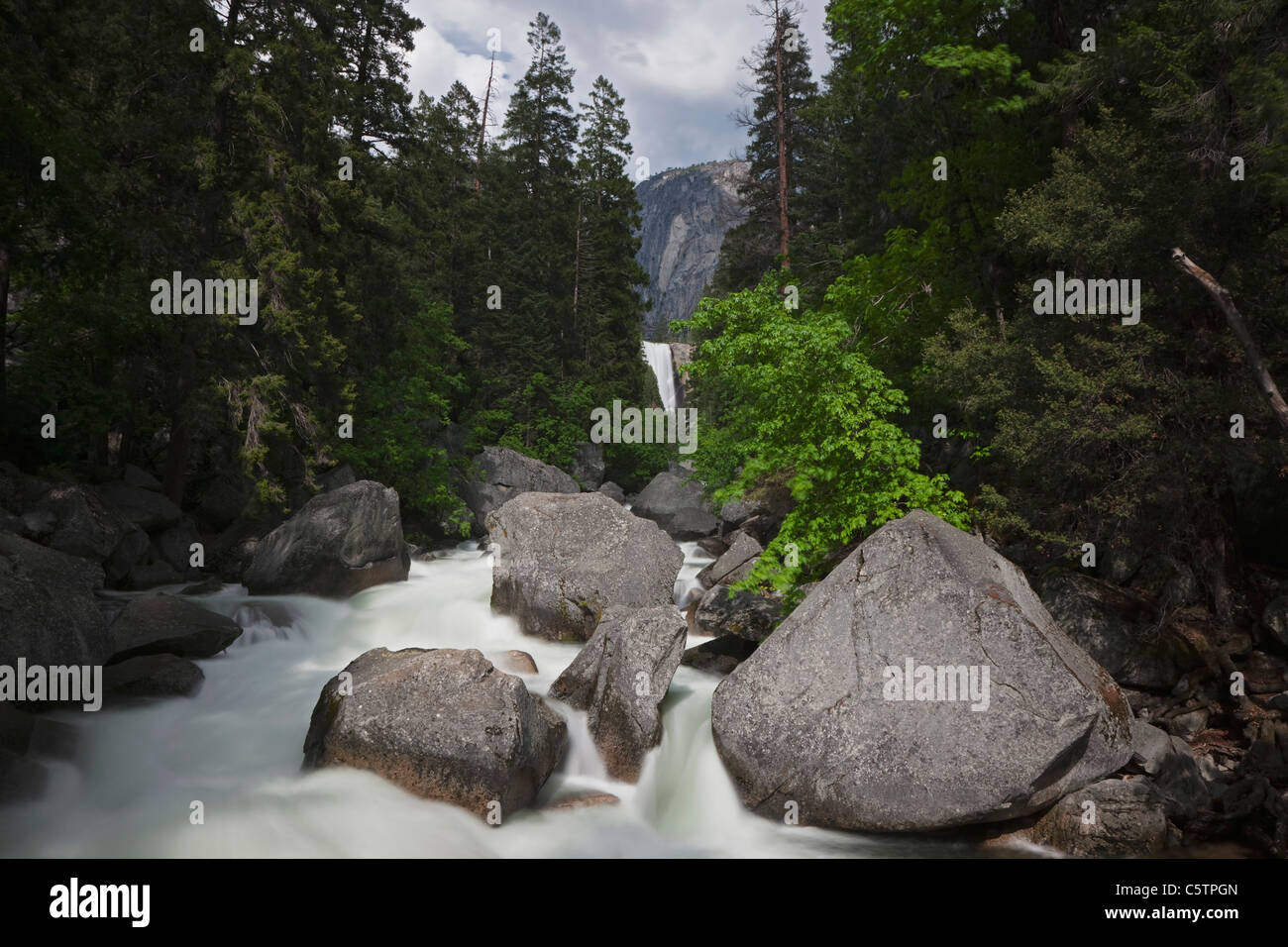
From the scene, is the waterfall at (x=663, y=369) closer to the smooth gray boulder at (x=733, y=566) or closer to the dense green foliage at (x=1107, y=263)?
the smooth gray boulder at (x=733, y=566)

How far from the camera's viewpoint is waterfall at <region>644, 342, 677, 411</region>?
197 ft

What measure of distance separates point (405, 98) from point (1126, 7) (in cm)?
2014

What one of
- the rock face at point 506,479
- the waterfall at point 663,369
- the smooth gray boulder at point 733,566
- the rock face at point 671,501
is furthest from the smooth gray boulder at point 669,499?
the waterfall at point 663,369

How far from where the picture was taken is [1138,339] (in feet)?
32.7

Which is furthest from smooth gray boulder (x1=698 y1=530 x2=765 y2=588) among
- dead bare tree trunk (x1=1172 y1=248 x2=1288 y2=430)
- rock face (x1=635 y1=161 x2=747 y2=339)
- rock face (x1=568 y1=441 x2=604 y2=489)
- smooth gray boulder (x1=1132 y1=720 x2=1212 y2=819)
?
rock face (x1=635 y1=161 x2=747 y2=339)

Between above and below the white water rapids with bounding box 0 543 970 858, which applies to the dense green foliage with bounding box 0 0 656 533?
above

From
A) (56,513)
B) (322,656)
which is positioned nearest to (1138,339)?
(322,656)

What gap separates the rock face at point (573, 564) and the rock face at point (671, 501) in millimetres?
12209

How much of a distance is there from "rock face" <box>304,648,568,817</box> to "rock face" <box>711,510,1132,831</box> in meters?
2.54

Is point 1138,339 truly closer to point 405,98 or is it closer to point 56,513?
point 56,513


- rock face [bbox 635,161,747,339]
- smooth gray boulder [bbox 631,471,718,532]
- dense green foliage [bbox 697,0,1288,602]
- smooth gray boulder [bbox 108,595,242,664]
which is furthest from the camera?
rock face [bbox 635,161,747,339]

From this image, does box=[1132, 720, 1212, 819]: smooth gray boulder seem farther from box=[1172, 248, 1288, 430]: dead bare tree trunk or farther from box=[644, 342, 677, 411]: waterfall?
box=[644, 342, 677, 411]: waterfall

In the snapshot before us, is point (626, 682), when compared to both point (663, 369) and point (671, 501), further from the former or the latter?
point (663, 369)

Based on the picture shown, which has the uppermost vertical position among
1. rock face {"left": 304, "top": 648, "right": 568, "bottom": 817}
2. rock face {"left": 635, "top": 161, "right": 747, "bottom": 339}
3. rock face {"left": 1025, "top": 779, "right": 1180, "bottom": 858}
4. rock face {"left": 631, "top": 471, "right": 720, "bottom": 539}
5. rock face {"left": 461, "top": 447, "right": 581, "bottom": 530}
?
rock face {"left": 635, "top": 161, "right": 747, "bottom": 339}
